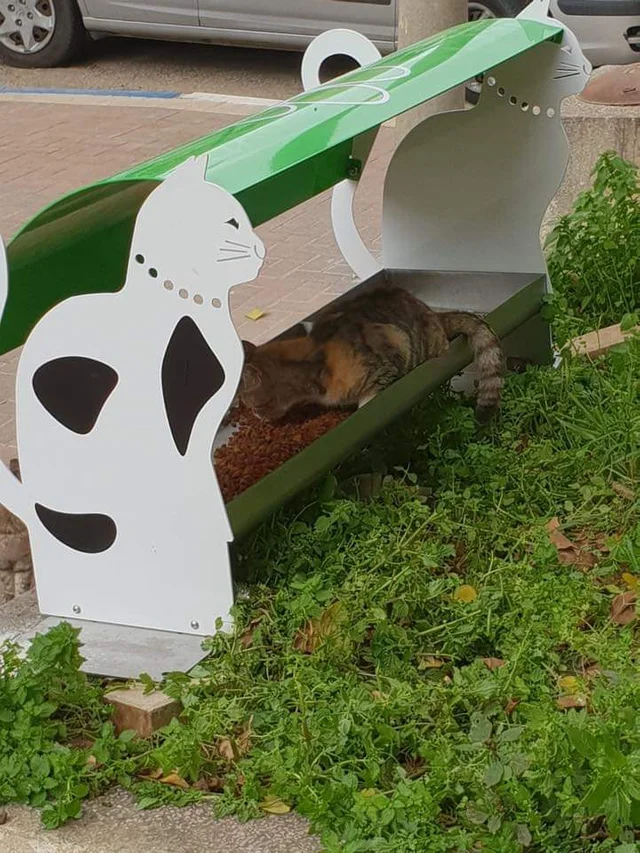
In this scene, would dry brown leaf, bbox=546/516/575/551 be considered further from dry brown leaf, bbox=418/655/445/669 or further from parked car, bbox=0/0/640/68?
parked car, bbox=0/0/640/68

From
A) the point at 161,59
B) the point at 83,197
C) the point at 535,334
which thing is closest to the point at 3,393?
the point at 535,334

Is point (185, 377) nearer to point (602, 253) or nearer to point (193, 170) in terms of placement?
point (193, 170)

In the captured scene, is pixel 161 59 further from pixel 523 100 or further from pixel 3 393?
pixel 523 100

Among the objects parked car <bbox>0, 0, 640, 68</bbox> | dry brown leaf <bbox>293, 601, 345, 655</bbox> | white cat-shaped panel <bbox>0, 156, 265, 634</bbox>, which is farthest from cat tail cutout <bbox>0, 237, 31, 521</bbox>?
parked car <bbox>0, 0, 640, 68</bbox>

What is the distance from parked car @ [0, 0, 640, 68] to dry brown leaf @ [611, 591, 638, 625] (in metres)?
6.72

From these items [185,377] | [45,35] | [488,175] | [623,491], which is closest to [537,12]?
[488,175]

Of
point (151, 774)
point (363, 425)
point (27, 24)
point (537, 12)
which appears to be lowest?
point (151, 774)

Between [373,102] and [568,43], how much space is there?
1442 millimetres

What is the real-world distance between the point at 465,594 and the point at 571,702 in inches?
22.3

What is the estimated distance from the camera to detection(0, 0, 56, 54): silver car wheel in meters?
11.0

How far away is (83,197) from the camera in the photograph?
3307 millimetres

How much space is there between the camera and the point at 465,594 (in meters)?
3.68

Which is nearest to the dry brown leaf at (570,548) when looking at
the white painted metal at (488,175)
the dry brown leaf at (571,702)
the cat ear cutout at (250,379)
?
the dry brown leaf at (571,702)

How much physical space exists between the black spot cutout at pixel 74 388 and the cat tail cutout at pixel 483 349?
1540 millimetres
